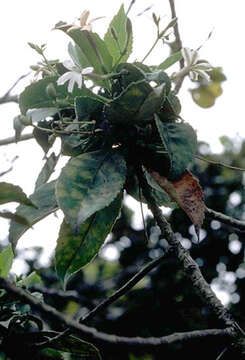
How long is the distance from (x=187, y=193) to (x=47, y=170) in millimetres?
433

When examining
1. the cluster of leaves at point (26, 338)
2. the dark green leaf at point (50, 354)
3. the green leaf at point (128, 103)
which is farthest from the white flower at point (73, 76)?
the dark green leaf at point (50, 354)

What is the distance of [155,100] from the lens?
1205 millimetres

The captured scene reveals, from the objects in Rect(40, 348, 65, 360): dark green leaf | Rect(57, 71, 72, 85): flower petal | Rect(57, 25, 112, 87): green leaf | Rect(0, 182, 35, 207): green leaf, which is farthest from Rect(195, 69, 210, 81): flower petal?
Rect(40, 348, 65, 360): dark green leaf

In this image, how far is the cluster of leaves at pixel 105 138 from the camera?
121cm

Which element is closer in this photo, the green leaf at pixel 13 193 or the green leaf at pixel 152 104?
the green leaf at pixel 13 193

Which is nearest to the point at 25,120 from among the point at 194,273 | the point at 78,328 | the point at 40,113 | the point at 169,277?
the point at 40,113

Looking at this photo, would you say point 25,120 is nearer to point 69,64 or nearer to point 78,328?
point 69,64

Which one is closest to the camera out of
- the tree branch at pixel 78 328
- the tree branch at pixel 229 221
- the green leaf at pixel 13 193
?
the tree branch at pixel 78 328

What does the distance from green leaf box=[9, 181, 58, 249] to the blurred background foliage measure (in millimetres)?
1897

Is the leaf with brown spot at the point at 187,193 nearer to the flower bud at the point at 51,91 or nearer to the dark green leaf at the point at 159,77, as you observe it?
the dark green leaf at the point at 159,77

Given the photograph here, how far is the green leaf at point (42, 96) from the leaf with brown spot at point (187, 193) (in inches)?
13.1

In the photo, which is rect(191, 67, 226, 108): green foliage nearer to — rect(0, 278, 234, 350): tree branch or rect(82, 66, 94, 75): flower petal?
rect(82, 66, 94, 75): flower petal

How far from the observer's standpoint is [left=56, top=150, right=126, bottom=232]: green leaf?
1.12 m

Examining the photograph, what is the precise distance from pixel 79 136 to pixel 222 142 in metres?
3.63
